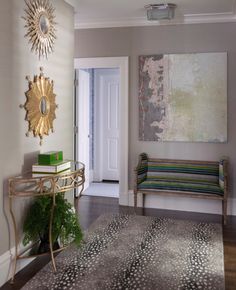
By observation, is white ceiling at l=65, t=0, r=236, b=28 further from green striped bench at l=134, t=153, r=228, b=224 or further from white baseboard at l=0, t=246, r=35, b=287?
white baseboard at l=0, t=246, r=35, b=287

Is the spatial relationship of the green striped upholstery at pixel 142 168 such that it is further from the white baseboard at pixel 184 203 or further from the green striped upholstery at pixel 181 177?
the white baseboard at pixel 184 203

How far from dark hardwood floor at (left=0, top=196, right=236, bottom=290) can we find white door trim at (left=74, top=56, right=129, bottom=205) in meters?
0.33

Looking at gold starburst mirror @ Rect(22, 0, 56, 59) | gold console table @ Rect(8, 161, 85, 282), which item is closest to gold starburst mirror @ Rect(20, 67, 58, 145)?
gold starburst mirror @ Rect(22, 0, 56, 59)

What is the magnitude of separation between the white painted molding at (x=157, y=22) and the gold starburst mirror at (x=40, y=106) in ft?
6.10

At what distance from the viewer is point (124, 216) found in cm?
450

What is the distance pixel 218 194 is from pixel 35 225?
7.71ft

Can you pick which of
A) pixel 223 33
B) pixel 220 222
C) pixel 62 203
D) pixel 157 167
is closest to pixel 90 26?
pixel 223 33

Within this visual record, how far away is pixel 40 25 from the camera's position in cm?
321

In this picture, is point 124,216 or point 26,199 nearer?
point 26,199

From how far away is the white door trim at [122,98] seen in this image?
16.2ft

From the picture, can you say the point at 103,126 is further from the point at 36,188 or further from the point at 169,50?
the point at 36,188

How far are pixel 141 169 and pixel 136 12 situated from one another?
2056 mm

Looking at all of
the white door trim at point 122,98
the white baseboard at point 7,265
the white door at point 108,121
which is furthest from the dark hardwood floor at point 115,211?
the white door at point 108,121

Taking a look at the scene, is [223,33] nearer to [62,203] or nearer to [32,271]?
[62,203]
